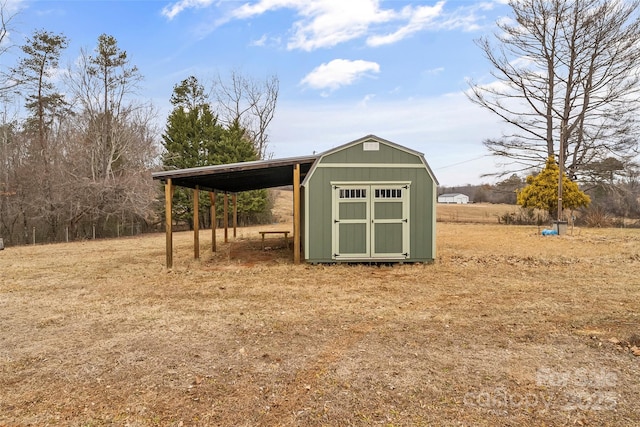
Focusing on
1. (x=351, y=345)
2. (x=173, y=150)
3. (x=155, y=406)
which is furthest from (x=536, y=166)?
(x=155, y=406)

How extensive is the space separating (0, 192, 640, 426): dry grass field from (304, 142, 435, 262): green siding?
1.04 metres

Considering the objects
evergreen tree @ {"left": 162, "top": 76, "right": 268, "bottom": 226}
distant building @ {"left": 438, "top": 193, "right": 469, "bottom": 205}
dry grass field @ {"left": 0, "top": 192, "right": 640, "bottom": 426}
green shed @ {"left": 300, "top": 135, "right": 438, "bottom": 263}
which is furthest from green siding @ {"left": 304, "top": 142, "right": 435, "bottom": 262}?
distant building @ {"left": 438, "top": 193, "right": 469, "bottom": 205}

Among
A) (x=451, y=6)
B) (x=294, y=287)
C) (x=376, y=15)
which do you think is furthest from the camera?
(x=376, y=15)

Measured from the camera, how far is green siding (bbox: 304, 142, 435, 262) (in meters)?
7.70

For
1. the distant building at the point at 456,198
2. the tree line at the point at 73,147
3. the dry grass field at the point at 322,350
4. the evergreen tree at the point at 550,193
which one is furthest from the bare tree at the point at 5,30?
the distant building at the point at 456,198

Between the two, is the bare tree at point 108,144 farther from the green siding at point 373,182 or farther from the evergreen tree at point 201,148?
the green siding at point 373,182

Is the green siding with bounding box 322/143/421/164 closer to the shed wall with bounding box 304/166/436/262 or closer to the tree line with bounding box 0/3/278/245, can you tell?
the shed wall with bounding box 304/166/436/262

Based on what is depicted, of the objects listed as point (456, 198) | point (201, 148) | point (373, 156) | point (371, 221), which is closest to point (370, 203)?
point (371, 221)

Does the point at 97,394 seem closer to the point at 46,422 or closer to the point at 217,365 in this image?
the point at 46,422

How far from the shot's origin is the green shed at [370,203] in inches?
303

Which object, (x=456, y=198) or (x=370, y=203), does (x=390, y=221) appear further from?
(x=456, y=198)

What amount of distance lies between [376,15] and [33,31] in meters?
14.4

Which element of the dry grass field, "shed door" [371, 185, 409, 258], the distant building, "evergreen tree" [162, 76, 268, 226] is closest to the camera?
the dry grass field

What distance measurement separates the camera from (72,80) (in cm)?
1691
